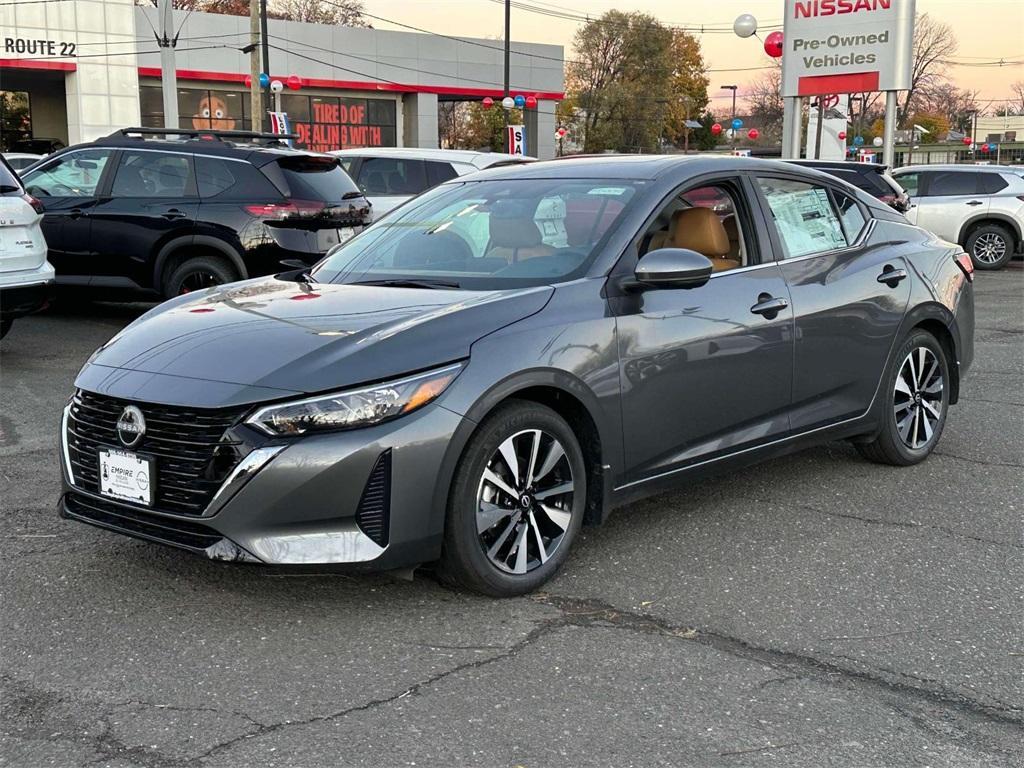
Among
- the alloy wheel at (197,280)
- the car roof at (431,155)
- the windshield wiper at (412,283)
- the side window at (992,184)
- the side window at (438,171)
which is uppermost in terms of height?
the car roof at (431,155)

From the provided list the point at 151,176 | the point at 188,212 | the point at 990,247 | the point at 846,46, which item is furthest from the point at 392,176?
the point at 846,46

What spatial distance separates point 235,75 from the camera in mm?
44781

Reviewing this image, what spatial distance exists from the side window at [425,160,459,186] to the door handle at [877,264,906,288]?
27.2 ft

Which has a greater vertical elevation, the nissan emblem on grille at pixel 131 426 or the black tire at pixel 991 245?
the nissan emblem on grille at pixel 131 426

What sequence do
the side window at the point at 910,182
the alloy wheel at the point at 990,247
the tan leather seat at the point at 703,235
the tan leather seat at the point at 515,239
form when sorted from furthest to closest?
the side window at the point at 910,182 < the alloy wheel at the point at 990,247 < the tan leather seat at the point at 703,235 < the tan leather seat at the point at 515,239

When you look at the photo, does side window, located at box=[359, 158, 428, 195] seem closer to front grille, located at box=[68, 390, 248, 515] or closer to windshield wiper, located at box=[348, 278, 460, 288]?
windshield wiper, located at box=[348, 278, 460, 288]

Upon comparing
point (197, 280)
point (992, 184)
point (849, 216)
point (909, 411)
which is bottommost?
point (909, 411)

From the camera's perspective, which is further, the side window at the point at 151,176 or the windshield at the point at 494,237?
the side window at the point at 151,176

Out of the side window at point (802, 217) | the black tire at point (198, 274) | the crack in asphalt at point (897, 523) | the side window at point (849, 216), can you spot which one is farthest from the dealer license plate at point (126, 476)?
the black tire at point (198, 274)

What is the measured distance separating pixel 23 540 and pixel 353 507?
186 cm

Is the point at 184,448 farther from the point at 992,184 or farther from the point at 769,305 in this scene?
the point at 992,184

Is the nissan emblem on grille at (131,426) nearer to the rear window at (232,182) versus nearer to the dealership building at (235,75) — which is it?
the rear window at (232,182)

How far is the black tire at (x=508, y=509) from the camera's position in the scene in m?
3.91

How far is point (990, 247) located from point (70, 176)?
14.9 metres
